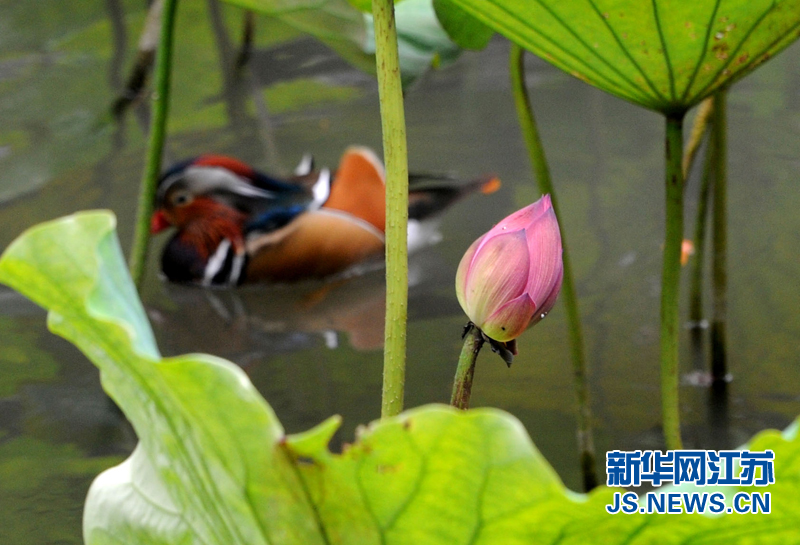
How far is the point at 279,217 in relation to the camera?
1137mm

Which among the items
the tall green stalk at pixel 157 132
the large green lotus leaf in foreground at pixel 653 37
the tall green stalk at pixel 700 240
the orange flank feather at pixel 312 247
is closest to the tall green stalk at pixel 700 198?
the tall green stalk at pixel 700 240

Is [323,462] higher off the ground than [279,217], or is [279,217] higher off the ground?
[323,462]

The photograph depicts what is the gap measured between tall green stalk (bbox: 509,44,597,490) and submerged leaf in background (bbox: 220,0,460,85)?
15 centimetres

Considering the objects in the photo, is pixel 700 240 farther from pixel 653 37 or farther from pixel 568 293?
pixel 653 37

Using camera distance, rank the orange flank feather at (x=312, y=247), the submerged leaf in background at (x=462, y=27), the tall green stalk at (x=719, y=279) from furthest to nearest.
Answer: the orange flank feather at (x=312, y=247)
the tall green stalk at (x=719, y=279)
the submerged leaf in background at (x=462, y=27)

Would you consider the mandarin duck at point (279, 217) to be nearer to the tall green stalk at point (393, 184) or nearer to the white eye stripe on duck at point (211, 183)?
the white eye stripe on duck at point (211, 183)

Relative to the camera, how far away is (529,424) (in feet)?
2.04

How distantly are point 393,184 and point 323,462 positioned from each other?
0.08 m

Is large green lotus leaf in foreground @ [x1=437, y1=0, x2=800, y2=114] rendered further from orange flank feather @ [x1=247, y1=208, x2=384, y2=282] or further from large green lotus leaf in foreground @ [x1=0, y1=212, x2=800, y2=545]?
orange flank feather @ [x1=247, y1=208, x2=384, y2=282]

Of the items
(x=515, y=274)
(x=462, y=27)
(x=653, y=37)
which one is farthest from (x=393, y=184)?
(x=462, y=27)

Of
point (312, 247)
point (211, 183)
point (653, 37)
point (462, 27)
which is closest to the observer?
point (653, 37)

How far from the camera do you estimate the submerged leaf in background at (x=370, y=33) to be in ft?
2.18

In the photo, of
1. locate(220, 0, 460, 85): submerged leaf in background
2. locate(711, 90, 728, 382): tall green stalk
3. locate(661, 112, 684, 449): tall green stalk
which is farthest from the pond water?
locate(220, 0, 460, 85): submerged leaf in background

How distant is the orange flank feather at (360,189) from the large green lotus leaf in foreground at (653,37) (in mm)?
778
